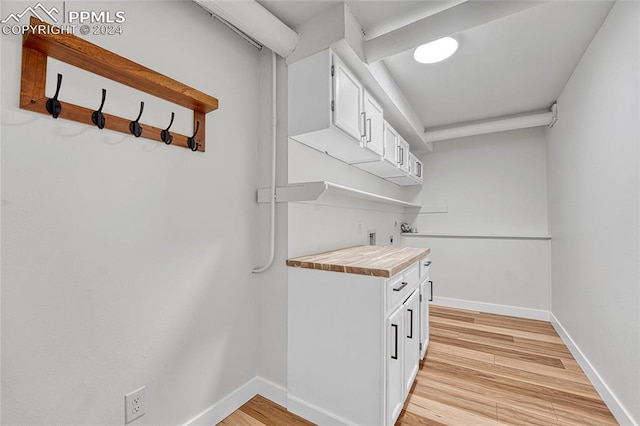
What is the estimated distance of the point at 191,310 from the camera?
4.71ft

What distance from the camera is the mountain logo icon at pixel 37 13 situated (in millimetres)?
926

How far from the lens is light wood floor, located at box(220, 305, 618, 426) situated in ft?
5.30

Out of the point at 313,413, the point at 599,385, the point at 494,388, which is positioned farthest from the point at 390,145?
the point at 599,385

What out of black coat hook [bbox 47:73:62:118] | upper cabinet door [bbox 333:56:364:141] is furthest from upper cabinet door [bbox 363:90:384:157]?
black coat hook [bbox 47:73:62:118]

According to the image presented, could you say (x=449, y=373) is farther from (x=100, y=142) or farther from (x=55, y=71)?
(x=55, y=71)

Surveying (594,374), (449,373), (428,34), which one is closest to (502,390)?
(449,373)

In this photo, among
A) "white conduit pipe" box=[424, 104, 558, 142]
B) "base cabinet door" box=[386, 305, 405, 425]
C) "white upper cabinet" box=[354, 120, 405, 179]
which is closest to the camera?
"base cabinet door" box=[386, 305, 405, 425]

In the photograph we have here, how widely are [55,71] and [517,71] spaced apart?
121 inches

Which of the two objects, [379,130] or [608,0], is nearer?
[608,0]

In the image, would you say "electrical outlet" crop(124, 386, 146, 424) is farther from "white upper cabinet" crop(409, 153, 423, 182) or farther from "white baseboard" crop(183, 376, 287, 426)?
"white upper cabinet" crop(409, 153, 423, 182)

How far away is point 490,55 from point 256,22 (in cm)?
181

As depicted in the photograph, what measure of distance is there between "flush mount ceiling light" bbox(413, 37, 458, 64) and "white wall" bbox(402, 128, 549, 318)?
2086 millimetres

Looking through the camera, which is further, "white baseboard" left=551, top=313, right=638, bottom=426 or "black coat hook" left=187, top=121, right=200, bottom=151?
"white baseboard" left=551, top=313, right=638, bottom=426

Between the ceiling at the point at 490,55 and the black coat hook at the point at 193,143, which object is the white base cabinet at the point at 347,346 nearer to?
the black coat hook at the point at 193,143
